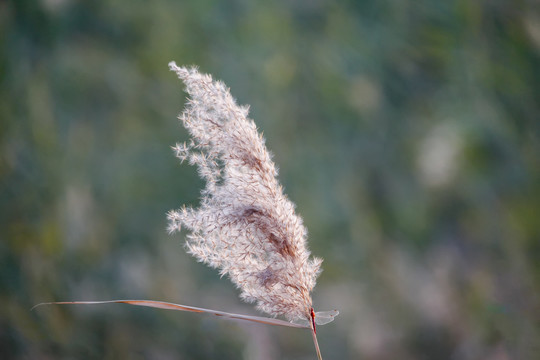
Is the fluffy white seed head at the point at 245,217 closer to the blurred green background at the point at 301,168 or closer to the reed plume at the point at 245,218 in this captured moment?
the reed plume at the point at 245,218

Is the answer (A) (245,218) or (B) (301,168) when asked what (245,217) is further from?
(B) (301,168)

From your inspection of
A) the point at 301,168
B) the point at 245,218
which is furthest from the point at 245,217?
the point at 301,168

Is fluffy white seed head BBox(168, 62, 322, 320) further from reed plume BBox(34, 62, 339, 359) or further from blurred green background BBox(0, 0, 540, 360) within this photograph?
blurred green background BBox(0, 0, 540, 360)

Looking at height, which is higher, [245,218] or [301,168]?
[301,168]

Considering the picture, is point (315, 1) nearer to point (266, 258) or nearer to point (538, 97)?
point (538, 97)

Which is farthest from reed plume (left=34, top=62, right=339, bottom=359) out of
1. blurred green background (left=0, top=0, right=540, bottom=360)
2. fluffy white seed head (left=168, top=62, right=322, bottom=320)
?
blurred green background (left=0, top=0, right=540, bottom=360)

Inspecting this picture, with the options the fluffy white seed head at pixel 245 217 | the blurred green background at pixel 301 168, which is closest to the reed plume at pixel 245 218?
the fluffy white seed head at pixel 245 217
